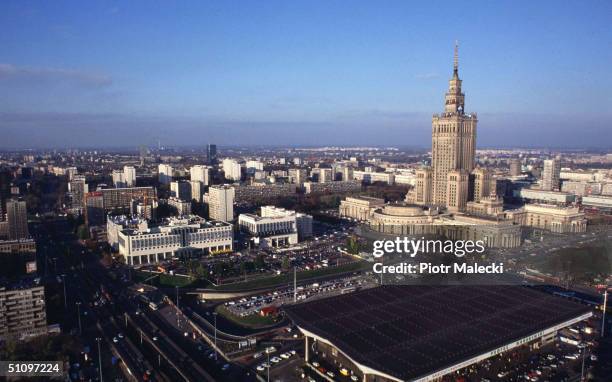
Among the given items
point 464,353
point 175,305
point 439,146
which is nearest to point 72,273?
point 175,305

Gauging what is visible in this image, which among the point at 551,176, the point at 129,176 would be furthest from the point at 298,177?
the point at 551,176

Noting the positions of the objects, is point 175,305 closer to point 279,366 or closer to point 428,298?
Result: point 279,366

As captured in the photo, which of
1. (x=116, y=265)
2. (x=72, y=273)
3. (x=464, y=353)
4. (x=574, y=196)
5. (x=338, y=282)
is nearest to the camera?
(x=464, y=353)

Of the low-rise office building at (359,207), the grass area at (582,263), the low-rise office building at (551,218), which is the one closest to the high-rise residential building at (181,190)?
the low-rise office building at (359,207)

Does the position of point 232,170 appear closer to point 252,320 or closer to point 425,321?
point 252,320

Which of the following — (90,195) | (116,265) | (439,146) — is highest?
(439,146)

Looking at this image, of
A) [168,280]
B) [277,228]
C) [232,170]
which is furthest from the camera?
[232,170]

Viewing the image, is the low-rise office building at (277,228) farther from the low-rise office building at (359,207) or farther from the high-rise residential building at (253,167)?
the high-rise residential building at (253,167)
